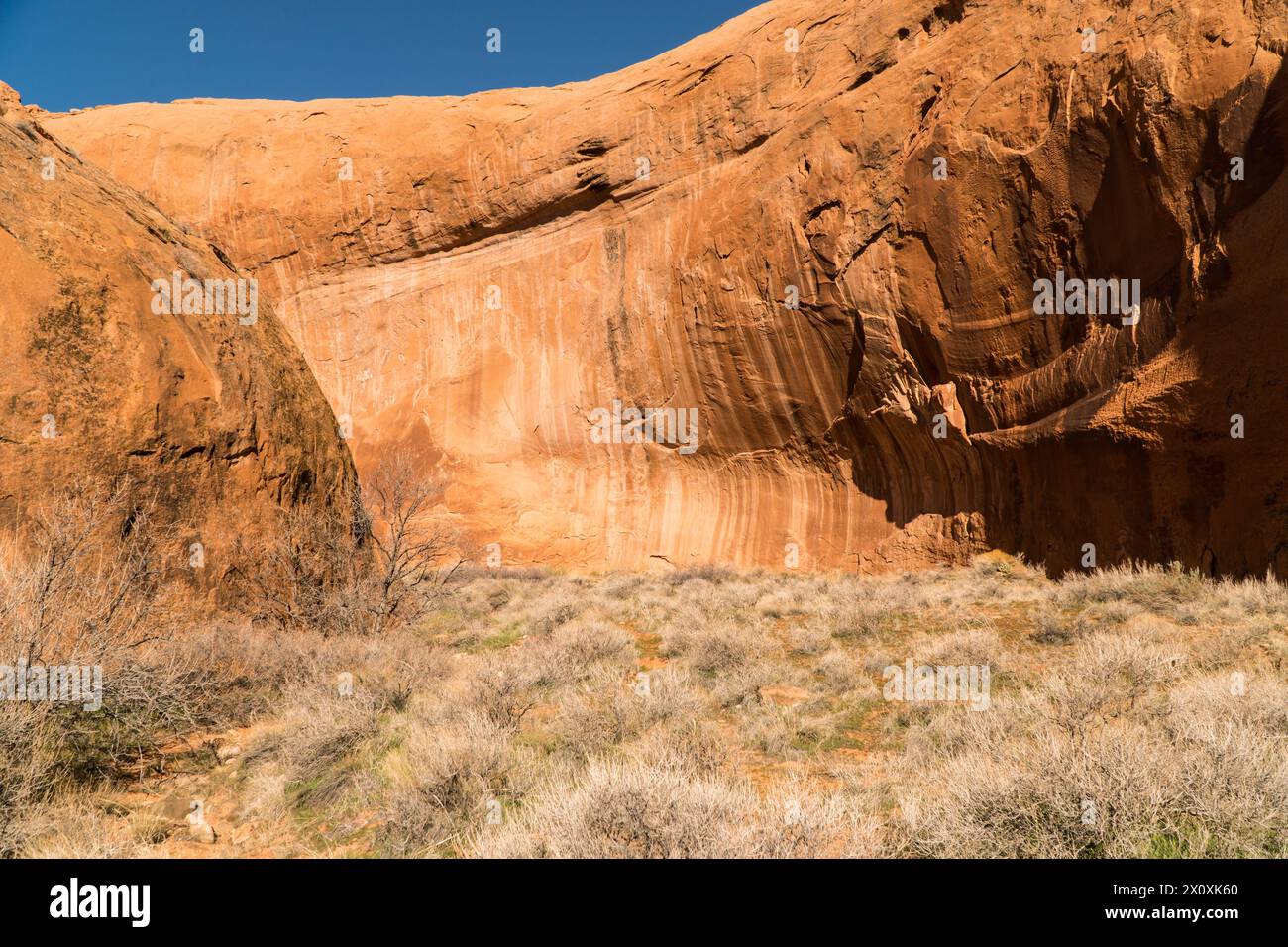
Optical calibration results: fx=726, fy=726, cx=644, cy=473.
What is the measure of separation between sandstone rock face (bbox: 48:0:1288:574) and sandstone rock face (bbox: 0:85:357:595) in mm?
12397

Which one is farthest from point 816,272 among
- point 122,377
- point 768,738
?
point 122,377

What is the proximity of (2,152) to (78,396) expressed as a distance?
312 cm

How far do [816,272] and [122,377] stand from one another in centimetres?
1473

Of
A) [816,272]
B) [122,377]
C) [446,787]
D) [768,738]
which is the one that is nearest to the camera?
[446,787]

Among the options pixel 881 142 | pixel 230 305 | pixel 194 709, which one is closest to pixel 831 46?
pixel 881 142

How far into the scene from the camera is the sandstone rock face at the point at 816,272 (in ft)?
37.0

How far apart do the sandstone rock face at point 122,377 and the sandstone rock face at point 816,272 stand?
488 inches

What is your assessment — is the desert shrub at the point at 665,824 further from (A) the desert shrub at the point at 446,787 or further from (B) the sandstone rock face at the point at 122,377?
(B) the sandstone rock face at the point at 122,377

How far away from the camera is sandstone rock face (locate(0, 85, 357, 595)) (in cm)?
670

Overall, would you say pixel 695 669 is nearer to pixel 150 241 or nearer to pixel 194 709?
pixel 194 709

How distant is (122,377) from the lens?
7.42 meters

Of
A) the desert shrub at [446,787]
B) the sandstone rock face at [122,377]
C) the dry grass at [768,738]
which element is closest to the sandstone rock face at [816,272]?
the dry grass at [768,738]

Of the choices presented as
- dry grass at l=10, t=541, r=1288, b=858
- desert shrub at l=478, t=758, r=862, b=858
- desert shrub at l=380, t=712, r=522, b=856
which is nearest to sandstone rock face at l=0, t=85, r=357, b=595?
dry grass at l=10, t=541, r=1288, b=858

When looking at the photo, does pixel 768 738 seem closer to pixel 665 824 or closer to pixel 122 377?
pixel 665 824
